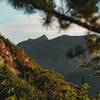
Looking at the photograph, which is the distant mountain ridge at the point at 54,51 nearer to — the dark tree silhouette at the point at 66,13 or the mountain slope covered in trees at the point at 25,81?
the mountain slope covered in trees at the point at 25,81

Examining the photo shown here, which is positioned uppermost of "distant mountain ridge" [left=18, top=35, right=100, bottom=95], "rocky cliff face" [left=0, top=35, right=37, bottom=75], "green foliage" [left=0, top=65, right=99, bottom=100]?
"distant mountain ridge" [left=18, top=35, right=100, bottom=95]

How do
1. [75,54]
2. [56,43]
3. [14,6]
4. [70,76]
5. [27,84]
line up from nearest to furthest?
[75,54] → [14,6] → [27,84] → [70,76] → [56,43]

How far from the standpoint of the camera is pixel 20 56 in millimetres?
13641

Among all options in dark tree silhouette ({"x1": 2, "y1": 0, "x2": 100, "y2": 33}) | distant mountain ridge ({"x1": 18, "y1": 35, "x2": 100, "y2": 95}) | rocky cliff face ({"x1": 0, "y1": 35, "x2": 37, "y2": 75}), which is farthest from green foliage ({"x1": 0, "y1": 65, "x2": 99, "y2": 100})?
distant mountain ridge ({"x1": 18, "y1": 35, "x2": 100, "y2": 95})

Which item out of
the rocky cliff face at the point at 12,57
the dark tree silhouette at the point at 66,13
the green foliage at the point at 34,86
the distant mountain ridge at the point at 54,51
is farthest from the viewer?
→ the distant mountain ridge at the point at 54,51

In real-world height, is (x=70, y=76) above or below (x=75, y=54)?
above

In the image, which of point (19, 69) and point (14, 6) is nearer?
point (14, 6)

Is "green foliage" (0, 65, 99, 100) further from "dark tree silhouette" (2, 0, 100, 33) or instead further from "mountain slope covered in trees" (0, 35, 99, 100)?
"dark tree silhouette" (2, 0, 100, 33)

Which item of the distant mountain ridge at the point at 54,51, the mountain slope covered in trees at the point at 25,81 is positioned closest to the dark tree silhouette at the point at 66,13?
the mountain slope covered in trees at the point at 25,81

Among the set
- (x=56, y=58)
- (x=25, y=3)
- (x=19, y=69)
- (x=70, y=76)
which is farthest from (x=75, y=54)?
(x=56, y=58)

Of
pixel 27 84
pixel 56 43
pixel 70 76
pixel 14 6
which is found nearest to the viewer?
pixel 14 6

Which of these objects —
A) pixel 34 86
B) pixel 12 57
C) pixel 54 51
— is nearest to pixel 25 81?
pixel 34 86

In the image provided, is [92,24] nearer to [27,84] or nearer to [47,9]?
[47,9]

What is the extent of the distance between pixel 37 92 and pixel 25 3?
6.83m
